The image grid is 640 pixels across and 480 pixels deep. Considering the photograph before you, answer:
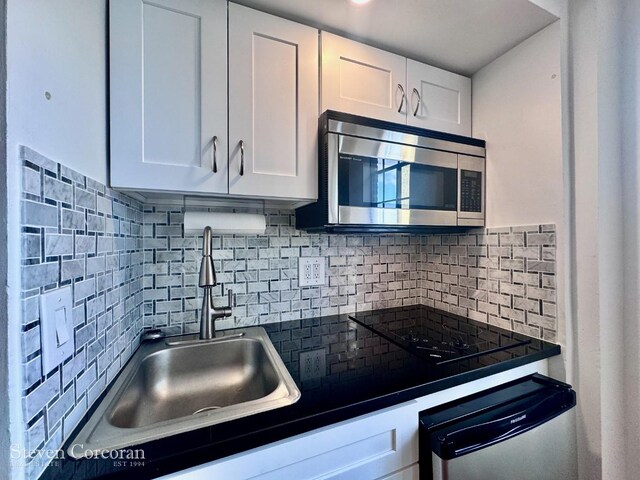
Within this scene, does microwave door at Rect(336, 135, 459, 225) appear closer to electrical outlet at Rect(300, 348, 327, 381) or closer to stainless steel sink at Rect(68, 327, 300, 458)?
electrical outlet at Rect(300, 348, 327, 381)

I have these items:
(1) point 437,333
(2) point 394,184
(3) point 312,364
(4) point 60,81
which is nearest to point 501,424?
(1) point 437,333

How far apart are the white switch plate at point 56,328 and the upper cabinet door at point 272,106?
0.53 m

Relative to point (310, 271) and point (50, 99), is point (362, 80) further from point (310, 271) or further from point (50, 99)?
point (50, 99)

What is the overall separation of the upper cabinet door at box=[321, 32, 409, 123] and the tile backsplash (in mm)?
562

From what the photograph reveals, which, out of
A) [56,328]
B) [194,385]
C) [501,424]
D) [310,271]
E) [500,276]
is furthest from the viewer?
[310,271]

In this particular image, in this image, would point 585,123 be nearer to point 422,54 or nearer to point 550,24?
point 550,24

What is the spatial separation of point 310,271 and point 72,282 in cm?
93

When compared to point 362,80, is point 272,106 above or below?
below

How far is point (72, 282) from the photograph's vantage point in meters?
0.55

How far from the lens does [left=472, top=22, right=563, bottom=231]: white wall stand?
1.02m

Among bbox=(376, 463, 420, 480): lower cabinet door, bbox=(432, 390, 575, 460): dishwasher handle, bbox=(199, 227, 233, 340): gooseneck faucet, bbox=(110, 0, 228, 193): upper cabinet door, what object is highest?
bbox=(110, 0, 228, 193): upper cabinet door

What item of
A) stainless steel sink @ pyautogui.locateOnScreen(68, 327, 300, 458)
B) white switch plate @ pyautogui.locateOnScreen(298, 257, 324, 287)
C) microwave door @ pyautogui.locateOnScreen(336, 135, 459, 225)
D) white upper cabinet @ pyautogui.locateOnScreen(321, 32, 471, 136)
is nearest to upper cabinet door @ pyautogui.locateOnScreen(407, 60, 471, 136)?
white upper cabinet @ pyautogui.locateOnScreen(321, 32, 471, 136)

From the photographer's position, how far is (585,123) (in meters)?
0.97

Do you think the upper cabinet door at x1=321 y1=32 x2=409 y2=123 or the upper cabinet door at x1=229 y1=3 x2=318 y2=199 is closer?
the upper cabinet door at x1=229 y1=3 x2=318 y2=199
